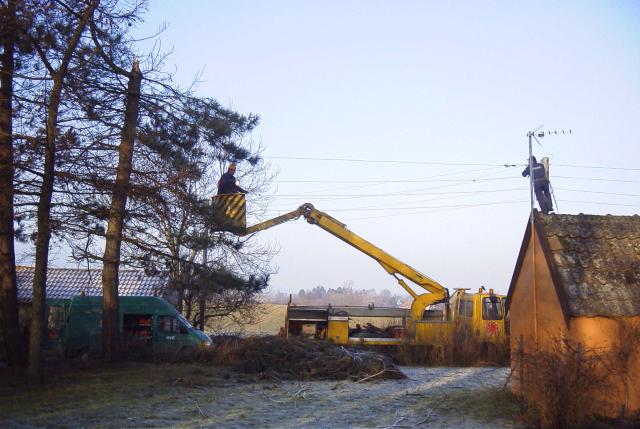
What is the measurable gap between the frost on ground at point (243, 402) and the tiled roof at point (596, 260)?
8.22ft

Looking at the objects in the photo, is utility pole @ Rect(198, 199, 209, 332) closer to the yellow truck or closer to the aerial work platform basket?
the aerial work platform basket

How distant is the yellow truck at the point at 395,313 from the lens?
24.5m

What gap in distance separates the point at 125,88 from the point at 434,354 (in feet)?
44.6

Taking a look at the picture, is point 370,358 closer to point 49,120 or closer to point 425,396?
point 425,396

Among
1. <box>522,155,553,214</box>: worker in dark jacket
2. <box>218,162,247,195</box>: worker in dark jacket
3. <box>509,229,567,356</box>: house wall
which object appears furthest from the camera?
<box>218,162,247,195</box>: worker in dark jacket

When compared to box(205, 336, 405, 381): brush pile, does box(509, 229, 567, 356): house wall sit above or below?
above

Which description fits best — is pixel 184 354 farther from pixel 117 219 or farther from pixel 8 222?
pixel 8 222

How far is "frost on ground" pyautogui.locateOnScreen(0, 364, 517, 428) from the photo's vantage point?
37.6 ft

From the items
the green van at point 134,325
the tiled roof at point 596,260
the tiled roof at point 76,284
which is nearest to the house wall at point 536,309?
the tiled roof at point 596,260

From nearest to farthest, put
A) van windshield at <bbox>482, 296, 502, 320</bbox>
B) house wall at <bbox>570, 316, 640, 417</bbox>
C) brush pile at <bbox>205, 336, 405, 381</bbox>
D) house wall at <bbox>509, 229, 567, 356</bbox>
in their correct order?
house wall at <bbox>570, 316, 640, 417</bbox>, house wall at <bbox>509, 229, 567, 356</bbox>, brush pile at <bbox>205, 336, 405, 381</bbox>, van windshield at <bbox>482, 296, 502, 320</bbox>

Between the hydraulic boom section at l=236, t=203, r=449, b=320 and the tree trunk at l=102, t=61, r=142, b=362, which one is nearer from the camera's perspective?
the tree trunk at l=102, t=61, r=142, b=362

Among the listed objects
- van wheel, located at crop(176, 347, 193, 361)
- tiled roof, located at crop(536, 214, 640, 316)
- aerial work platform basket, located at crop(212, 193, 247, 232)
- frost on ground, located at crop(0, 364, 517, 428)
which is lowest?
frost on ground, located at crop(0, 364, 517, 428)

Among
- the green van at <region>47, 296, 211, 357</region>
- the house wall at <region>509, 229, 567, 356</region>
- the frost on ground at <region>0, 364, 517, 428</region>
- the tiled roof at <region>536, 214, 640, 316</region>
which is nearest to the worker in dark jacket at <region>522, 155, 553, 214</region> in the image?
the tiled roof at <region>536, 214, 640, 316</region>

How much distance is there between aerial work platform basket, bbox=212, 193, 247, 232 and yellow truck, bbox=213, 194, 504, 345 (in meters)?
2.43
